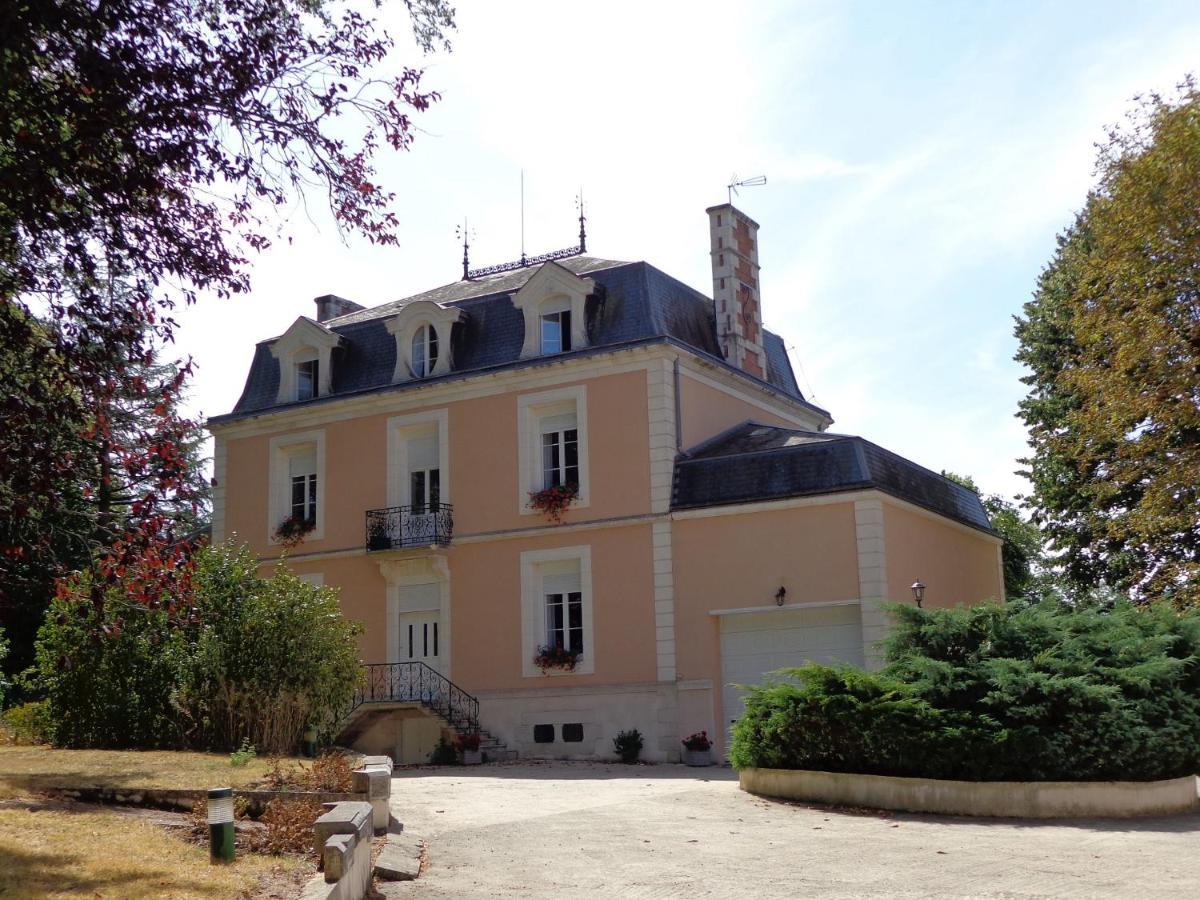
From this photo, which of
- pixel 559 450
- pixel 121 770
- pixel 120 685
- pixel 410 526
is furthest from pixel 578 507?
pixel 121 770

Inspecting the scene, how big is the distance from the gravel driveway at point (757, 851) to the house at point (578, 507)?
6.40 metres

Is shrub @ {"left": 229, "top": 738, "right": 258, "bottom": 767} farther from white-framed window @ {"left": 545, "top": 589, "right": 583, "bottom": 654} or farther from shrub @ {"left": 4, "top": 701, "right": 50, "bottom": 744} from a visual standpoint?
white-framed window @ {"left": 545, "top": 589, "right": 583, "bottom": 654}

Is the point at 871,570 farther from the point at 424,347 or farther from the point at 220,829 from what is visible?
the point at 220,829

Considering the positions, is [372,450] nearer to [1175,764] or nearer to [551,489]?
[551,489]

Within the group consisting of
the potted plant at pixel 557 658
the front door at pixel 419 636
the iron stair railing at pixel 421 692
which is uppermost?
the front door at pixel 419 636

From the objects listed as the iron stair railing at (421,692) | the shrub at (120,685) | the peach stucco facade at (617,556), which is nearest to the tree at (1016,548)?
the peach stucco facade at (617,556)

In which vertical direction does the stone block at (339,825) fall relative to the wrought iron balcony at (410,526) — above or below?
below

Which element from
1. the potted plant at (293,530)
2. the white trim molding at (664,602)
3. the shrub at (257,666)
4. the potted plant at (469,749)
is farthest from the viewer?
the potted plant at (293,530)

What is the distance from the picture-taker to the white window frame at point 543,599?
22.0 meters

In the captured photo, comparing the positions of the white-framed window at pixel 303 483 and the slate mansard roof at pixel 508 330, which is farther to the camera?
the white-framed window at pixel 303 483

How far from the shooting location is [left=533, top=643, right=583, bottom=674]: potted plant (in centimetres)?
2198

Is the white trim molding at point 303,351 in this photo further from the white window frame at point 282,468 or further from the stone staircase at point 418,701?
the stone staircase at point 418,701

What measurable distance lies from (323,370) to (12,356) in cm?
1682

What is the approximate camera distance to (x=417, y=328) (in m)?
25.2
